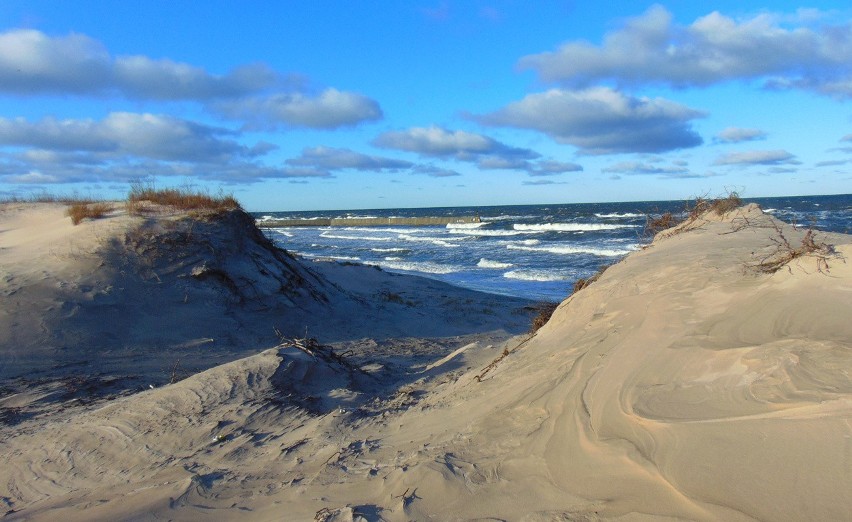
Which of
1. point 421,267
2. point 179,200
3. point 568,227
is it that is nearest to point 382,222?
point 568,227

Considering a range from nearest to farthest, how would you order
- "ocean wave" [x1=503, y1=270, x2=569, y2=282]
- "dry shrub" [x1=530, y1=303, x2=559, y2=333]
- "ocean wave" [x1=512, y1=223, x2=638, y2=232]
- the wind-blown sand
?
1. the wind-blown sand
2. "dry shrub" [x1=530, y1=303, x2=559, y2=333]
3. "ocean wave" [x1=503, y1=270, x2=569, y2=282]
4. "ocean wave" [x1=512, y1=223, x2=638, y2=232]

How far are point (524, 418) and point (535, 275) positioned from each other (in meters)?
18.3

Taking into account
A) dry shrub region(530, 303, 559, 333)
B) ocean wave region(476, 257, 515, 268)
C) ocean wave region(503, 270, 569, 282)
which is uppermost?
dry shrub region(530, 303, 559, 333)

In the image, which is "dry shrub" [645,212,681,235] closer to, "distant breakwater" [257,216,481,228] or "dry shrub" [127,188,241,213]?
"dry shrub" [127,188,241,213]

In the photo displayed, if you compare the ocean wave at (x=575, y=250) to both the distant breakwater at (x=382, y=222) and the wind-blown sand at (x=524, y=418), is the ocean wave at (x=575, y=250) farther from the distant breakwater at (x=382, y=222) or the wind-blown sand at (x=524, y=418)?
the distant breakwater at (x=382, y=222)

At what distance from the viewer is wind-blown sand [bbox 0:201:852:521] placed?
2615mm

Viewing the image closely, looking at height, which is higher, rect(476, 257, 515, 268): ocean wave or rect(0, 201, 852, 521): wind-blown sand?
rect(0, 201, 852, 521): wind-blown sand

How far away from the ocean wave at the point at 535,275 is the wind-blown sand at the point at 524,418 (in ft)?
38.9

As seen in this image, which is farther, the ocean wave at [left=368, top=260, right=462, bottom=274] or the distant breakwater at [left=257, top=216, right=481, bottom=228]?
the distant breakwater at [left=257, top=216, right=481, bottom=228]

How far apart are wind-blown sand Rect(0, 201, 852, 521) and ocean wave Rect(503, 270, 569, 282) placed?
38.9ft

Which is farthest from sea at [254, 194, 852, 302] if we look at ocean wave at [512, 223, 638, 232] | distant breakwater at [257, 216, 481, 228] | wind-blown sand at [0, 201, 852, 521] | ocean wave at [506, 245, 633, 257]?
distant breakwater at [257, 216, 481, 228]

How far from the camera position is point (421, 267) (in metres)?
26.0

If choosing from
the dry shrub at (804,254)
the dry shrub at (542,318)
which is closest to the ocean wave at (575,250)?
the dry shrub at (542,318)

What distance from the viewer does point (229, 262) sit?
1157cm
